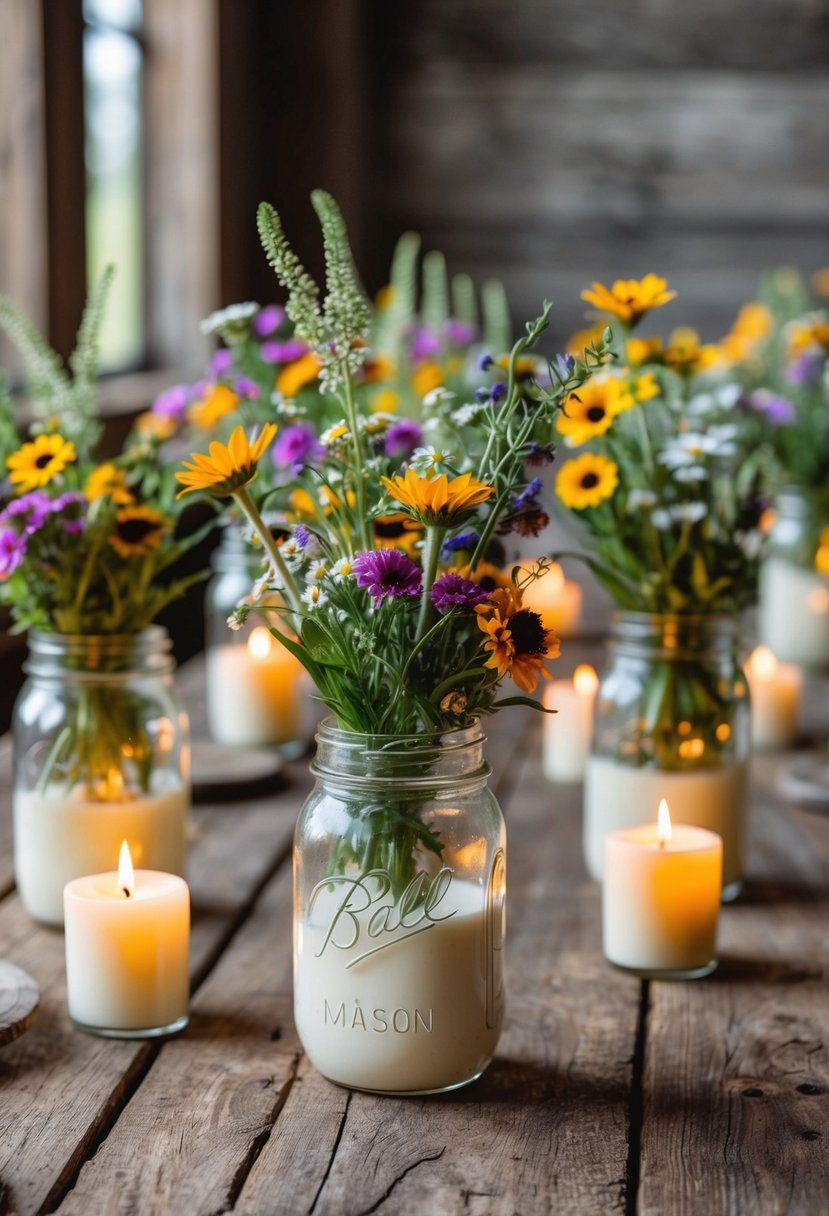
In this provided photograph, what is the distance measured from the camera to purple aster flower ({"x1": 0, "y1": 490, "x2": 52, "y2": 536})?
40.3 inches

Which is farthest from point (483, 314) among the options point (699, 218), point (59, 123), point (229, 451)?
point (229, 451)

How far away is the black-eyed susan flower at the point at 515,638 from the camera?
0.76 m

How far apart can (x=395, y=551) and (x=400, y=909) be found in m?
0.20

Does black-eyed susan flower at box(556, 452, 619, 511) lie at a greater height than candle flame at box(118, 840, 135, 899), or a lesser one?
greater

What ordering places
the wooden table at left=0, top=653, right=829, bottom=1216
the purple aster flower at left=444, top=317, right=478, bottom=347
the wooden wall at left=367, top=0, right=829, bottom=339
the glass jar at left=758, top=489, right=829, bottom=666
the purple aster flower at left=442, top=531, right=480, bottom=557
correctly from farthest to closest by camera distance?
1. the wooden wall at left=367, top=0, right=829, bottom=339
2. the purple aster flower at left=444, top=317, right=478, bottom=347
3. the glass jar at left=758, top=489, right=829, bottom=666
4. the purple aster flower at left=442, top=531, right=480, bottom=557
5. the wooden table at left=0, top=653, right=829, bottom=1216

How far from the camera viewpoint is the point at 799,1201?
734 millimetres

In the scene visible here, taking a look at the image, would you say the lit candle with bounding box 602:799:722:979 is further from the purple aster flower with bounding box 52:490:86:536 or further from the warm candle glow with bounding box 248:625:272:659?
the warm candle glow with bounding box 248:625:272:659

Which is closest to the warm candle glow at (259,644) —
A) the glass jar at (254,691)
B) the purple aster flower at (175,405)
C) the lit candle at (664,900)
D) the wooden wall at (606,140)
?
the glass jar at (254,691)

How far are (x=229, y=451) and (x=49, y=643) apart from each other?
378mm

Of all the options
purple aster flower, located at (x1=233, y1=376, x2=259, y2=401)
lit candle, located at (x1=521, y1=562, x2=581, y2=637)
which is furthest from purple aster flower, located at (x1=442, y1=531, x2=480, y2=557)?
lit candle, located at (x1=521, y1=562, x2=581, y2=637)

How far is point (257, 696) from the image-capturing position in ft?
5.45

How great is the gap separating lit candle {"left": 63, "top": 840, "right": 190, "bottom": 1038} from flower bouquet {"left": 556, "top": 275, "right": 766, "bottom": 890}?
1.36 ft

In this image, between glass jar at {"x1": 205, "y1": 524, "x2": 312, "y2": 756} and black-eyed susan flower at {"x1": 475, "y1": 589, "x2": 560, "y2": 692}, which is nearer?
black-eyed susan flower at {"x1": 475, "y1": 589, "x2": 560, "y2": 692}

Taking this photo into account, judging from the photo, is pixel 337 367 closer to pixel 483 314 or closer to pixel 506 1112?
pixel 506 1112
